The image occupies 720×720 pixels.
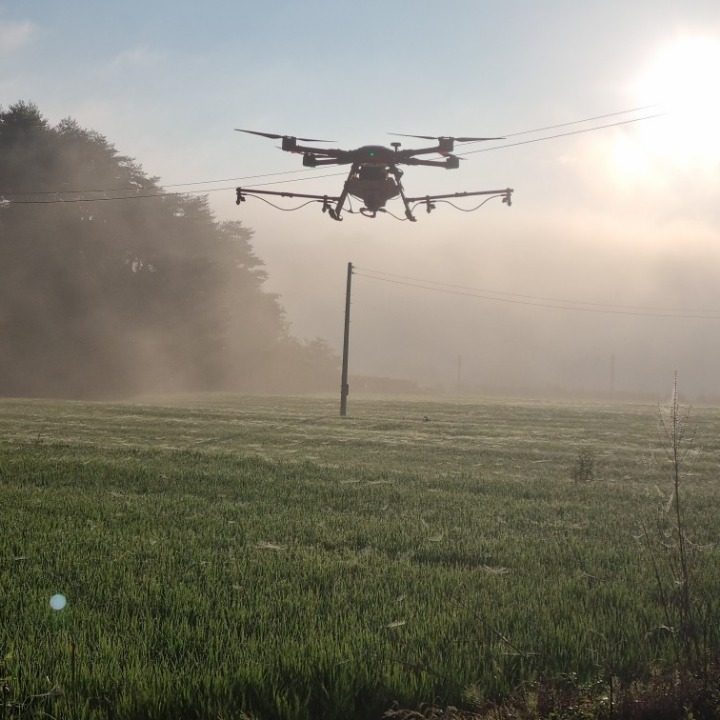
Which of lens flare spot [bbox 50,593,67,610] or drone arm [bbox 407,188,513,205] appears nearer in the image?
lens flare spot [bbox 50,593,67,610]

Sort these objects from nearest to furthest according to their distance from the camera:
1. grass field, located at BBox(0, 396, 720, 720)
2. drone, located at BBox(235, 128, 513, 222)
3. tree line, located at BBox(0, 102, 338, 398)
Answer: grass field, located at BBox(0, 396, 720, 720), drone, located at BBox(235, 128, 513, 222), tree line, located at BBox(0, 102, 338, 398)

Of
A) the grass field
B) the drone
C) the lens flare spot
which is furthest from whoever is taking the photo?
the drone

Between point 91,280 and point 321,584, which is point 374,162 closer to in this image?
point 321,584

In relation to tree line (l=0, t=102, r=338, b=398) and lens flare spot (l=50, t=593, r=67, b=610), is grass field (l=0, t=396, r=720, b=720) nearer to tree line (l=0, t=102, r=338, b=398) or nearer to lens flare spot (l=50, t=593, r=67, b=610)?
lens flare spot (l=50, t=593, r=67, b=610)

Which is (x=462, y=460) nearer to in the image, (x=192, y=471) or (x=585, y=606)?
(x=192, y=471)

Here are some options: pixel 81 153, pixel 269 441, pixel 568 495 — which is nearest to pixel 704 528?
pixel 568 495

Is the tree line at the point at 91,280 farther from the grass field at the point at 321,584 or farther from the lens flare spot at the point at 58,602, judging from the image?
the lens flare spot at the point at 58,602

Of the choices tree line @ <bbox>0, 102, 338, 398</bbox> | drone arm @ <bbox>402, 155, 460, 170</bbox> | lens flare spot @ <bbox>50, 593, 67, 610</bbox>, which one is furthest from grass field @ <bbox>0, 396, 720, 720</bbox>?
tree line @ <bbox>0, 102, 338, 398</bbox>
